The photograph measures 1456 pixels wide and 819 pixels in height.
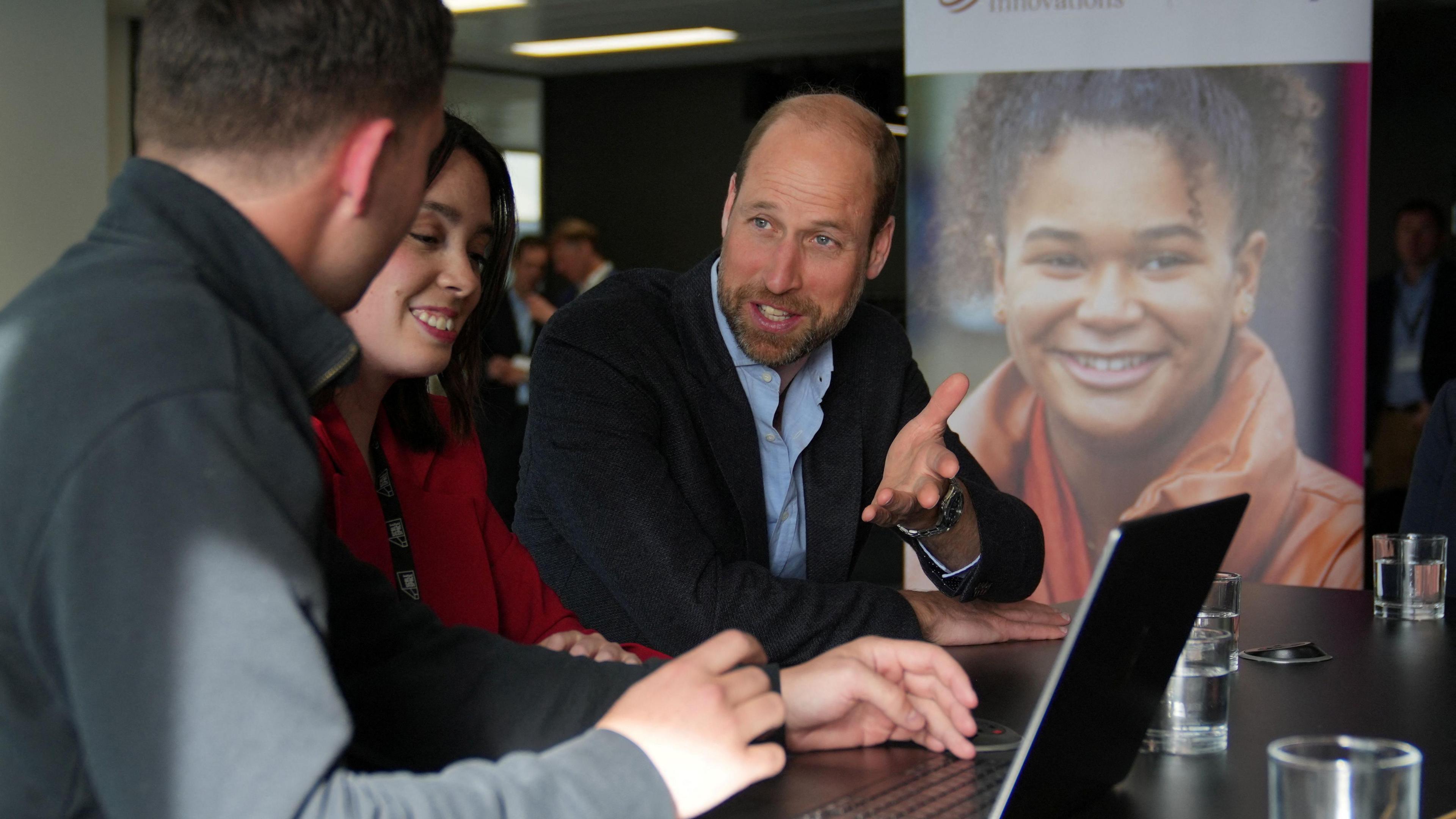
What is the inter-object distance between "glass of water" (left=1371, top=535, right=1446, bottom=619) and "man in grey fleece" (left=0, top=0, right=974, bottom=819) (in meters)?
1.42

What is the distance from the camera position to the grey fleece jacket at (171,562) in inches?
26.9

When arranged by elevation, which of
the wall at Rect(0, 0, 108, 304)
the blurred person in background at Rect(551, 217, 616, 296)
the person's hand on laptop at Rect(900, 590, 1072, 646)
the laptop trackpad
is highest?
the wall at Rect(0, 0, 108, 304)

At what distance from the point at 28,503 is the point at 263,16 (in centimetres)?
32

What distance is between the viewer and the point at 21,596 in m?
0.71

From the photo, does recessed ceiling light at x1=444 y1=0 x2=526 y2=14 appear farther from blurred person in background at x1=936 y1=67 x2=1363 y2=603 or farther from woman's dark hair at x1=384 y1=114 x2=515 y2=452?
woman's dark hair at x1=384 y1=114 x2=515 y2=452

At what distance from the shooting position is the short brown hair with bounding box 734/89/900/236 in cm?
222

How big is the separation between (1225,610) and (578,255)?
300 inches

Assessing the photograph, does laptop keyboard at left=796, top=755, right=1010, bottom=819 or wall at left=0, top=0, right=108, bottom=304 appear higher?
wall at left=0, top=0, right=108, bottom=304

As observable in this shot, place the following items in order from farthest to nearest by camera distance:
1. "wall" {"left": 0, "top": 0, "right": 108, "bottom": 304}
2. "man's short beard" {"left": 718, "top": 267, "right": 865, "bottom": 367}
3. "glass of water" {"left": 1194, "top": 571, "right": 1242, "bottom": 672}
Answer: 1. "wall" {"left": 0, "top": 0, "right": 108, "bottom": 304}
2. "man's short beard" {"left": 718, "top": 267, "right": 865, "bottom": 367}
3. "glass of water" {"left": 1194, "top": 571, "right": 1242, "bottom": 672}

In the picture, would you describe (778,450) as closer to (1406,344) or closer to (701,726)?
(701,726)

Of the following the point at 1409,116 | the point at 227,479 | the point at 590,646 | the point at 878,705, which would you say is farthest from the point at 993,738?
the point at 1409,116

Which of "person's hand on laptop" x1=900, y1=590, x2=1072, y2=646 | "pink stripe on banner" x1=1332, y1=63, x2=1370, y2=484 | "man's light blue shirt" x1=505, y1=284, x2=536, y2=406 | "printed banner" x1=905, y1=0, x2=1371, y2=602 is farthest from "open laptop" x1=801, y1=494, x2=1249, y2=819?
"man's light blue shirt" x1=505, y1=284, x2=536, y2=406

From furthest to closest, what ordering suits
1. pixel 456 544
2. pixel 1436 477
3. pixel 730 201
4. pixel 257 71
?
1. pixel 1436 477
2. pixel 730 201
3. pixel 456 544
4. pixel 257 71

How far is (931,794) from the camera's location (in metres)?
1.10
